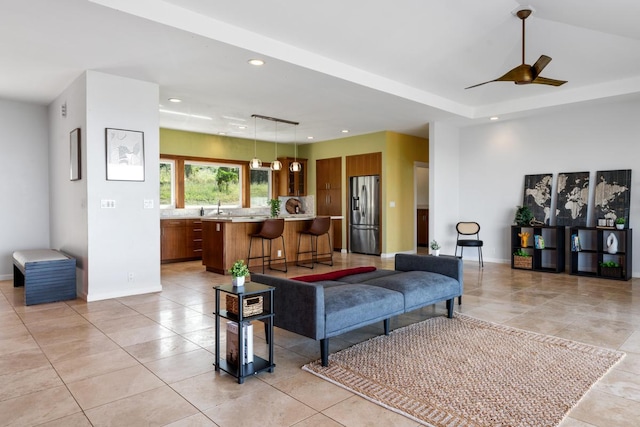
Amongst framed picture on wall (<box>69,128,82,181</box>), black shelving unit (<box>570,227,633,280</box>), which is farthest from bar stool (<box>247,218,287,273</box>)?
black shelving unit (<box>570,227,633,280</box>)

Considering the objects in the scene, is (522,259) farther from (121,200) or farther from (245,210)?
(121,200)

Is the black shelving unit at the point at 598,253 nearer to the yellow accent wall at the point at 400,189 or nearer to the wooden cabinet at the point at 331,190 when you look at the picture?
the yellow accent wall at the point at 400,189

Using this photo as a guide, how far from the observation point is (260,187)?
405 inches

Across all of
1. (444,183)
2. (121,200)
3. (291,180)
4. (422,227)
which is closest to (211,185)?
(291,180)

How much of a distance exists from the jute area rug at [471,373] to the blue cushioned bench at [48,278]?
364 centimetres

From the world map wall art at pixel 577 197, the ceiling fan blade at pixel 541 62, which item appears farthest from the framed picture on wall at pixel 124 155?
the world map wall art at pixel 577 197

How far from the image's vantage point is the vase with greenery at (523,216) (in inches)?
276

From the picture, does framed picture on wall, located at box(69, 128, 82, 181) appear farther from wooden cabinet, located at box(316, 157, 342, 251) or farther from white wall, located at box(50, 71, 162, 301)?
wooden cabinet, located at box(316, 157, 342, 251)

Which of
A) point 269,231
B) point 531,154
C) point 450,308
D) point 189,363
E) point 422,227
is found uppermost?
point 531,154

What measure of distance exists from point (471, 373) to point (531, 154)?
19.1 ft

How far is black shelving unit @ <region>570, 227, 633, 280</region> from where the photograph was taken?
19.9ft

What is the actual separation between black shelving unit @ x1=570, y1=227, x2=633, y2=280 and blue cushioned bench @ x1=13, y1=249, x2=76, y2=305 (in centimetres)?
735

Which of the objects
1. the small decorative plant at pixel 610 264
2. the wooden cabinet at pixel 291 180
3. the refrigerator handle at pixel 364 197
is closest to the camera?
the small decorative plant at pixel 610 264

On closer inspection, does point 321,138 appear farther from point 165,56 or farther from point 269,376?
point 269,376
